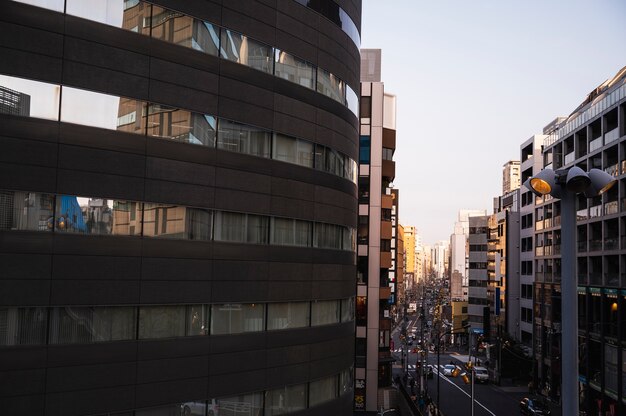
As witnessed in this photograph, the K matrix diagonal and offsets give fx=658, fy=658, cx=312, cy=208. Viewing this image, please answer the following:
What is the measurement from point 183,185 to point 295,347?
29.1 feet

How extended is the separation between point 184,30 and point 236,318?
35.1ft

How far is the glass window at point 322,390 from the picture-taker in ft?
93.5

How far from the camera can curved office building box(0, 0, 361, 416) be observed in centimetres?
1942

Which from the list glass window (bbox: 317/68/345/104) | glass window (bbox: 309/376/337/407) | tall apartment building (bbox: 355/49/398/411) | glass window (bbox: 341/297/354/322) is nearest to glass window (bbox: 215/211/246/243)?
glass window (bbox: 317/68/345/104)

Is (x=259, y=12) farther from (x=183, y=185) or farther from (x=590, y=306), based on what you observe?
(x=590, y=306)

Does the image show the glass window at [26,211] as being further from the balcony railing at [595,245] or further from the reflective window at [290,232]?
the balcony railing at [595,245]

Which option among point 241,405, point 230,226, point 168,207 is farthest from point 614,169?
point 168,207

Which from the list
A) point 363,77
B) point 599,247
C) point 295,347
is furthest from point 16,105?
point 599,247

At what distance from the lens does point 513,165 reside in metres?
145

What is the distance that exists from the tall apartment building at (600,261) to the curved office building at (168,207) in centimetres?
3359

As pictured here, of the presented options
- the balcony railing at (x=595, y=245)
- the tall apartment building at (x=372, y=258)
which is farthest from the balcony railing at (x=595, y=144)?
the tall apartment building at (x=372, y=258)

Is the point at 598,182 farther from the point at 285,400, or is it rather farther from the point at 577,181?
the point at 285,400

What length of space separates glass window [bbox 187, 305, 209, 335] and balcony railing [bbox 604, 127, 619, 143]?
45468mm

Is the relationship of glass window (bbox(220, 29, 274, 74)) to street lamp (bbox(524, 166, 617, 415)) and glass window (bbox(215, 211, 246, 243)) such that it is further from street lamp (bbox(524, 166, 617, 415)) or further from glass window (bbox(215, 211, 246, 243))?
street lamp (bbox(524, 166, 617, 415))
